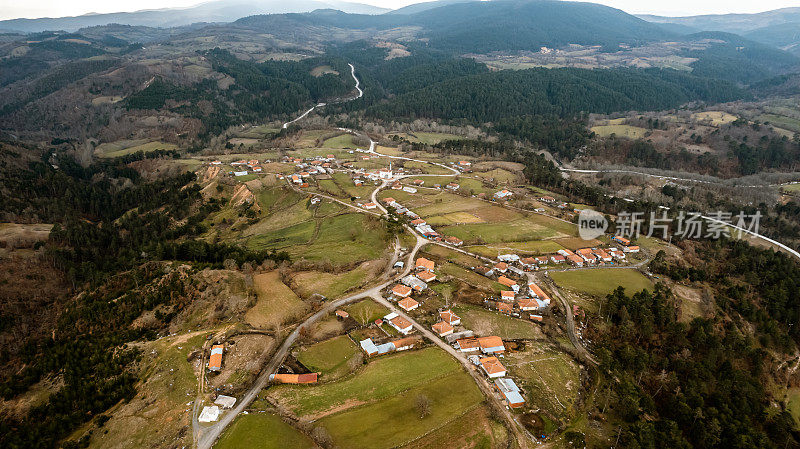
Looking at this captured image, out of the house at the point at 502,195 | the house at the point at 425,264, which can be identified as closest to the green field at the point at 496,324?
the house at the point at 425,264

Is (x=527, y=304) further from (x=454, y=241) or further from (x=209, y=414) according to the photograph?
(x=209, y=414)

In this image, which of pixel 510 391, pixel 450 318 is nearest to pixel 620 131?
pixel 450 318

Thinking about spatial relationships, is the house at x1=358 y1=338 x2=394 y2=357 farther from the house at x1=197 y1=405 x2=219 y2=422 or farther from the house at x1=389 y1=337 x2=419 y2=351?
the house at x1=197 y1=405 x2=219 y2=422

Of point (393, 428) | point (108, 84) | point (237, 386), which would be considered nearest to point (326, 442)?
point (393, 428)

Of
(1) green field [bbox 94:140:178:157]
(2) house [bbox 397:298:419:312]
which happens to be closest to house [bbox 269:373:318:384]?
(2) house [bbox 397:298:419:312]

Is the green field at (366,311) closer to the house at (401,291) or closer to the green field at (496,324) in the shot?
the house at (401,291)
